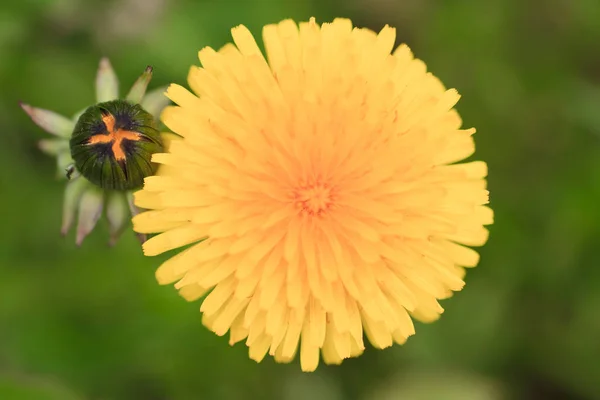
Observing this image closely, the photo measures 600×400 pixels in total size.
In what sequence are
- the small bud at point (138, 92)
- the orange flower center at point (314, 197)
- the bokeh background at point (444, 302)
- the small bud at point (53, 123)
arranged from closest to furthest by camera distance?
the orange flower center at point (314, 197), the small bud at point (138, 92), the small bud at point (53, 123), the bokeh background at point (444, 302)

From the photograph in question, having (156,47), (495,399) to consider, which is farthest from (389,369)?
(156,47)

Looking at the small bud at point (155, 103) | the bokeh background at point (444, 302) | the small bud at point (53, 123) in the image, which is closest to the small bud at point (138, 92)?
the small bud at point (155, 103)

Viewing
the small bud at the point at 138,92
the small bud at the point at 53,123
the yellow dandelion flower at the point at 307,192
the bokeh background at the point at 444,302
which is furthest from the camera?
the bokeh background at the point at 444,302

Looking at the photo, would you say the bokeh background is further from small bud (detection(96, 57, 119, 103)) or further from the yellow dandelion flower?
the yellow dandelion flower

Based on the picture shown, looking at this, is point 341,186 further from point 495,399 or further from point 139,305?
point 495,399

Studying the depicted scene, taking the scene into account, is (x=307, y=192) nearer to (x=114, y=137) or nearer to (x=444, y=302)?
(x=114, y=137)

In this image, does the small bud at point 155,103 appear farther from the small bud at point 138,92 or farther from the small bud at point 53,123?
the small bud at point 53,123

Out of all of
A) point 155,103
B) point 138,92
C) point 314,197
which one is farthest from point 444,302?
point 138,92
